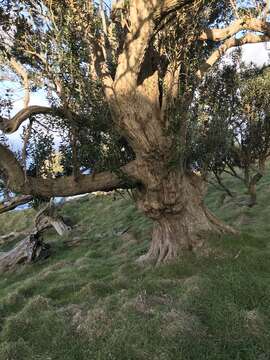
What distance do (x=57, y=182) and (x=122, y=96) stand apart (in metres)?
4.53

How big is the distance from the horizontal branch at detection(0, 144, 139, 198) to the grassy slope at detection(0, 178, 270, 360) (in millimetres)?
4029

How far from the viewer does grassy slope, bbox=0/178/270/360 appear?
10633 millimetres

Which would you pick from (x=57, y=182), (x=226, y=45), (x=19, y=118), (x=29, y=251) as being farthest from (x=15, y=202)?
(x=226, y=45)

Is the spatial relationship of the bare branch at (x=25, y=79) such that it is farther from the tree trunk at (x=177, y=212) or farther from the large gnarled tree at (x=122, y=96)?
the tree trunk at (x=177, y=212)

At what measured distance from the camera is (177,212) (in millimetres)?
18266

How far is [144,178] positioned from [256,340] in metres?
8.58

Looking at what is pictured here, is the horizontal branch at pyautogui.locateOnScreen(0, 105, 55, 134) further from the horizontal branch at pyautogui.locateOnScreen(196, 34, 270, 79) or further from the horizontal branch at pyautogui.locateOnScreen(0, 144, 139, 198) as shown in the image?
the horizontal branch at pyautogui.locateOnScreen(196, 34, 270, 79)

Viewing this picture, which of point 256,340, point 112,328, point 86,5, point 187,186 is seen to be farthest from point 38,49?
point 256,340

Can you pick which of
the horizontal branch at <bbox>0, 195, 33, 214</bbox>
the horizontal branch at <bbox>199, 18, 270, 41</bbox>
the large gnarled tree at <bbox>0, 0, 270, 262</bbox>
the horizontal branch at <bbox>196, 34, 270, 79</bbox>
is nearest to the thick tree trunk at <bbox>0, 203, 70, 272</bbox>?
the horizontal branch at <bbox>0, 195, 33, 214</bbox>

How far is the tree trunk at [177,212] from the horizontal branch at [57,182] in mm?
1228

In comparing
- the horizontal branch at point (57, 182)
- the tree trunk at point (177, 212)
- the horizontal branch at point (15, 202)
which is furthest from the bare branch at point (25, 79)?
the horizontal branch at point (15, 202)

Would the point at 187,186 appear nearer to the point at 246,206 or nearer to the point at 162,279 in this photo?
the point at 162,279

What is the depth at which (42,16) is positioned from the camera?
17688mm

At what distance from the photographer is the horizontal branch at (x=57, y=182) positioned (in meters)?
16.6
